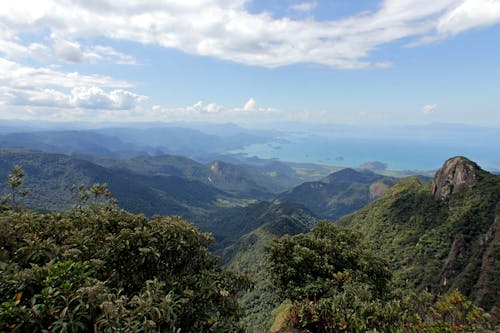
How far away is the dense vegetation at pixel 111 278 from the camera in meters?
6.14

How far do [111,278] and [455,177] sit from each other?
98906mm

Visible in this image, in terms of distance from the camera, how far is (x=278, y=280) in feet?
62.0

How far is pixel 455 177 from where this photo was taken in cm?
8269

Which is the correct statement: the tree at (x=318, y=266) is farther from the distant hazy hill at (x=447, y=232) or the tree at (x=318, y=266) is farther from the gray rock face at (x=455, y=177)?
the gray rock face at (x=455, y=177)

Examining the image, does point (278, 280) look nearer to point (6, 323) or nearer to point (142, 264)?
point (142, 264)

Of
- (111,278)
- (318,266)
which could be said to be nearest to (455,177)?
(318,266)

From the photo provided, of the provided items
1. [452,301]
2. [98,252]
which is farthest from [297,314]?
[452,301]

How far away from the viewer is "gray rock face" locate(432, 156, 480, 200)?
263ft

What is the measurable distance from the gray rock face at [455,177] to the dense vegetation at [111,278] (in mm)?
91924

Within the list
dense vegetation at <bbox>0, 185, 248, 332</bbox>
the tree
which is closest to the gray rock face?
the tree

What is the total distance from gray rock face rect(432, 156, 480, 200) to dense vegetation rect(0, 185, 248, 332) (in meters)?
91.9

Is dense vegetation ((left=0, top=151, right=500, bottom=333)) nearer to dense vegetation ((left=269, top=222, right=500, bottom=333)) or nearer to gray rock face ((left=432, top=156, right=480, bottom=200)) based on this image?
dense vegetation ((left=269, top=222, right=500, bottom=333))

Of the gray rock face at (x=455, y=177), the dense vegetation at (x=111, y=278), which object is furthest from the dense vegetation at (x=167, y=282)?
the gray rock face at (x=455, y=177)

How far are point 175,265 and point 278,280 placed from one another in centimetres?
928
